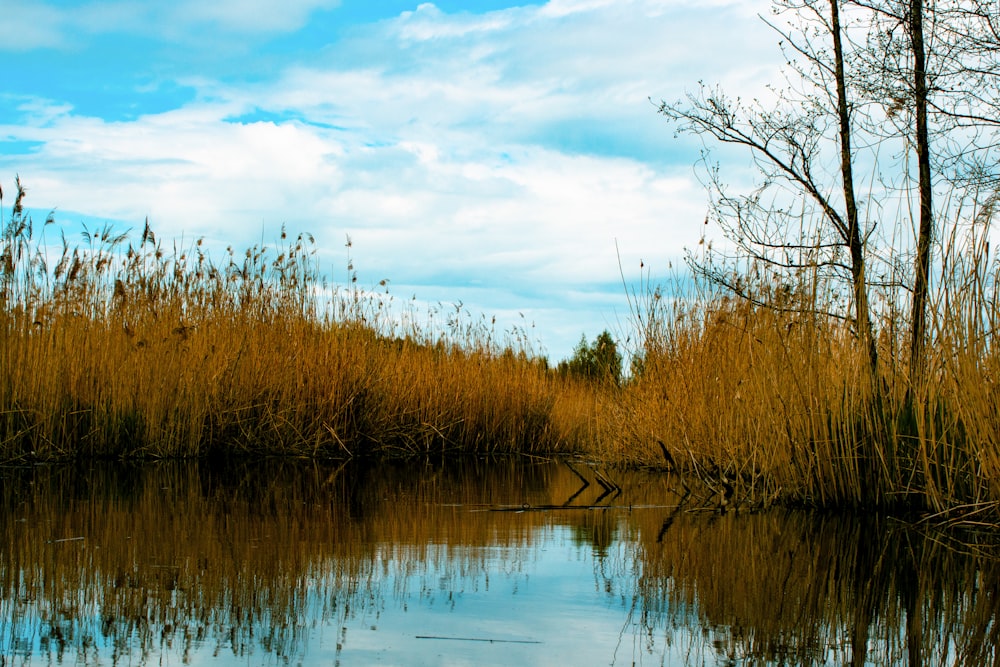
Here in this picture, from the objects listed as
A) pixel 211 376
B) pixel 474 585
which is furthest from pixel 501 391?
pixel 474 585

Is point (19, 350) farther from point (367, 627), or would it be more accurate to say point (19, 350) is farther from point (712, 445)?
point (367, 627)

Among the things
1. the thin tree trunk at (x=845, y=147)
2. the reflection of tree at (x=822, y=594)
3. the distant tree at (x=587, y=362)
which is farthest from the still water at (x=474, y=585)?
the distant tree at (x=587, y=362)

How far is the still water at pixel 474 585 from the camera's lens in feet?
6.38

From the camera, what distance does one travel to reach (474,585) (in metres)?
2.60

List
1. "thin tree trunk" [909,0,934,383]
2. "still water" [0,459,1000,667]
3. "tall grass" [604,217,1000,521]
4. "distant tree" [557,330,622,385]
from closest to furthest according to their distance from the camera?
"still water" [0,459,1000,667]
"tall grass" [604,217,1000,521]
"thin tree trunk" [909,0,934,383]
"distant tree" [557,330,622,385]

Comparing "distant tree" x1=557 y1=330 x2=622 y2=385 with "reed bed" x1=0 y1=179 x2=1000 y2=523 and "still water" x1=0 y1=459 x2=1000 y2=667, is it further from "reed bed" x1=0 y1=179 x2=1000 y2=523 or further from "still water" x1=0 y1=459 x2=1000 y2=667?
"still water" x1=0 y1=459 x2=1000 y2=667

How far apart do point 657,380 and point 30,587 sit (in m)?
5.18

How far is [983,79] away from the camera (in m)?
6.14

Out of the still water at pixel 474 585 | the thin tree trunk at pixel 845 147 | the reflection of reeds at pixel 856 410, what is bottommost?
the still water at pixel 474 585

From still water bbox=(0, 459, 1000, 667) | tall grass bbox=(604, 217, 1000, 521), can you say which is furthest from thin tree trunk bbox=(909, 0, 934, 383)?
still water bbox=(0, 459, 1000, 667)

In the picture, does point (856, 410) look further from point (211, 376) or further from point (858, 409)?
point (211, 376)

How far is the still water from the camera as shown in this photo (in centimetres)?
194

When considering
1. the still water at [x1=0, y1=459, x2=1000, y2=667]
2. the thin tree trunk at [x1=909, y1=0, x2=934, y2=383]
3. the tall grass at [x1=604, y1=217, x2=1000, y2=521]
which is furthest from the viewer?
the thin tree trunk at [x1=909, y1=0, x2=934, y2=383]

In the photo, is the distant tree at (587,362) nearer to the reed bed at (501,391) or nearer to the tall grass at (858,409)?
the reed bed at (501,391)
